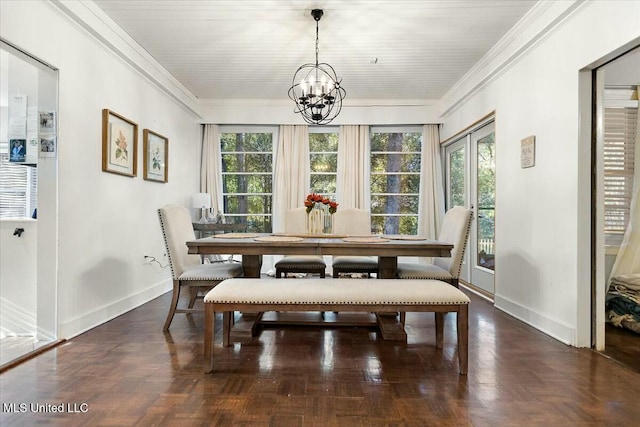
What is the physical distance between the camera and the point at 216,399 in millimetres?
1828

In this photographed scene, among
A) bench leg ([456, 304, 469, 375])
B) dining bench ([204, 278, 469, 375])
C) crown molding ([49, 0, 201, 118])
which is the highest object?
crown molding ([49, 0, 201, 118])

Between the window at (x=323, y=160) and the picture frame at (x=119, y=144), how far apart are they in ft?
8.71

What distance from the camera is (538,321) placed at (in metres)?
3.02

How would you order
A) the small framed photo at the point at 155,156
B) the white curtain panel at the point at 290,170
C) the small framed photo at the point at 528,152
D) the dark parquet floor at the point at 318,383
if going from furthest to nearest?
the white curtain panel at the point at 290,170 < the small framed photo at the point at 155,156 < the small framed photo at the point at 528,152 < the dark parquet floor at the point at 318,383

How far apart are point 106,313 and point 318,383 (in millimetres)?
A: 2193

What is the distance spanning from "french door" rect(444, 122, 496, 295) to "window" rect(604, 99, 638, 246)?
40.5 inches

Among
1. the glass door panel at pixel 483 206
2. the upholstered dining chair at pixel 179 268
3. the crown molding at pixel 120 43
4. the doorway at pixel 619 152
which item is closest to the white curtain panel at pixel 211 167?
the crown molding at pixel 120 43

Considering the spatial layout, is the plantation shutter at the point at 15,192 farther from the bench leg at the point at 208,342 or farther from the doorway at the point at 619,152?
the doorway at the point at 619,152

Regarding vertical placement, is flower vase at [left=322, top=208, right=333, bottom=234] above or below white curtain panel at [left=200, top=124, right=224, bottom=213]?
below

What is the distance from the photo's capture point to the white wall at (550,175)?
2535 mm

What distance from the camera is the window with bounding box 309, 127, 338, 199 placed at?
18.8 ft

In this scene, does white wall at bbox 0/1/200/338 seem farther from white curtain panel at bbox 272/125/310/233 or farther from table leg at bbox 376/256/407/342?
table leg at bbox 376/256/407/342

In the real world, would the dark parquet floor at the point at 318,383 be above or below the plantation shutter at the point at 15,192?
below

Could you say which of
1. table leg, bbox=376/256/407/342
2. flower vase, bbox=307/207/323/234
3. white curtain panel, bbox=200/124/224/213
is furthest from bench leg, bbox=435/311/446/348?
white curtain panel, bbox=200/124/224/213
